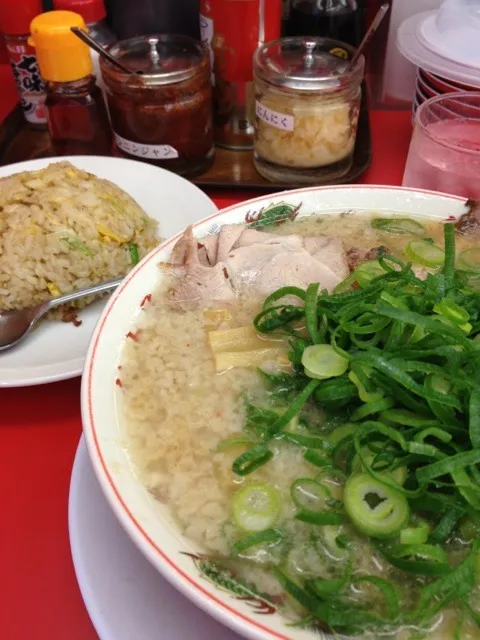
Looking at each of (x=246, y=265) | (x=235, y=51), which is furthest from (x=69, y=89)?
(x=246, y=265)

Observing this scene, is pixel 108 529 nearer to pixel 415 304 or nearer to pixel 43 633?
pixel 43 633

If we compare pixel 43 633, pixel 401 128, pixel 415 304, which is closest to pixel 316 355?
pixel 415 304

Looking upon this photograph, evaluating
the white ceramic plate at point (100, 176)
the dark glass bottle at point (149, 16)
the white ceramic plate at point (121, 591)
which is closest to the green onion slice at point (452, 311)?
the white ceramic plate at point (121, 591)

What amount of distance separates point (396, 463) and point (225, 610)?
291 millimetres

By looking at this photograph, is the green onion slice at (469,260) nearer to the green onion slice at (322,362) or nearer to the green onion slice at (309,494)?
the green onion slice at (322,362)

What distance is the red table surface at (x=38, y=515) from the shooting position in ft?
3.07

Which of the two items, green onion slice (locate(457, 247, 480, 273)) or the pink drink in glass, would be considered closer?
green onion slice (locate(457, 247, 480, 273))

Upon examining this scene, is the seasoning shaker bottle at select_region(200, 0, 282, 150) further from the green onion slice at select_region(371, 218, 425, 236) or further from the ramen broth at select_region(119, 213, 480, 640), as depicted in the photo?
the ramen broth at select_region(119, 213, 480, 640)

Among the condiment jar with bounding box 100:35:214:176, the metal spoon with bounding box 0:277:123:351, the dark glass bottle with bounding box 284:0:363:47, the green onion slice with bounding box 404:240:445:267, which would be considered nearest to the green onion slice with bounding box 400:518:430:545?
the green onion slice with bounding box 404:240:445:267

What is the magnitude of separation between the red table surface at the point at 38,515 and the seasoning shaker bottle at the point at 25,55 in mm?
1210

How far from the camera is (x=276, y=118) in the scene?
161 centimetres

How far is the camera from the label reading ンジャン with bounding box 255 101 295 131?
1602 millimetres

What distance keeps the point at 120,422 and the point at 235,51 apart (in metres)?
1.39

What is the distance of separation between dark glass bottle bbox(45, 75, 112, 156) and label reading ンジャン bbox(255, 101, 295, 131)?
0.55m
